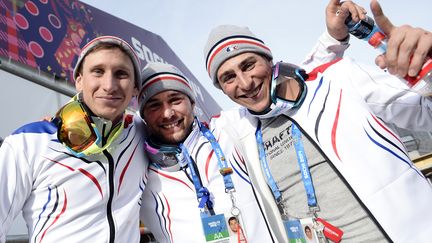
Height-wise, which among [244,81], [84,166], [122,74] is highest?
[122,74]

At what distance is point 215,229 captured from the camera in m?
1.78

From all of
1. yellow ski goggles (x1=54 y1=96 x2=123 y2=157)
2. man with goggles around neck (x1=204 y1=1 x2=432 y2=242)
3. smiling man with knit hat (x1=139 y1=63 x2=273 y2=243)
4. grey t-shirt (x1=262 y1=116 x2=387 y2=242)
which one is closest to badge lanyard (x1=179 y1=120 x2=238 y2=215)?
smiling man with knit hat (x1=139 y1=63 x2=273 y2=243)

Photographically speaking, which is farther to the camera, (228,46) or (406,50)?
(228,46)

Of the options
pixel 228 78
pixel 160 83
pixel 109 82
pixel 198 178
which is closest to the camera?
pixel 109 82

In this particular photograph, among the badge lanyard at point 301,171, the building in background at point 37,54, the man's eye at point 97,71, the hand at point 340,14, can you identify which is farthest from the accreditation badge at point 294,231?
the building in background at point 37,54

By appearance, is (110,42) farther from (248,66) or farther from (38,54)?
(38,54)

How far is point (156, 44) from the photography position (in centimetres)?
905

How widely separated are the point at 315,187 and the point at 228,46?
992mm

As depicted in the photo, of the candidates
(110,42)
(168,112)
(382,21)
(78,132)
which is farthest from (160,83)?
(382,21)

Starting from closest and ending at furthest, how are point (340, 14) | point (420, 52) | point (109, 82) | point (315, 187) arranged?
point (420, 52) < point (340, 14) < point (315, 187) < point (109, 82)

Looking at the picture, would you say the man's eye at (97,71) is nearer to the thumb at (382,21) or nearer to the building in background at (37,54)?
the thumb at (382,21)

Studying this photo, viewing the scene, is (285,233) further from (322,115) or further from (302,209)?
(322,115)

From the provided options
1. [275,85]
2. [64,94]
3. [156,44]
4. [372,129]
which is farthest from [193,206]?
[156,44]

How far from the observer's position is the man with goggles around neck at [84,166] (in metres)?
1.57
